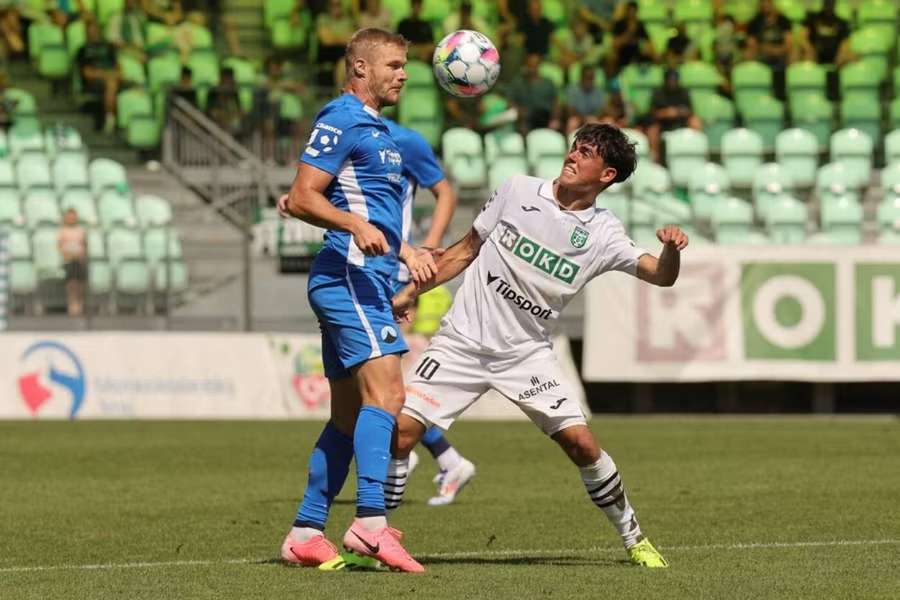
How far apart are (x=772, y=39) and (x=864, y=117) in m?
1.99

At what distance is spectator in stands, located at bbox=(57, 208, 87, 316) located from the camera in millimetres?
20297

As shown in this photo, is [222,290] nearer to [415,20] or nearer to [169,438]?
[169,438]

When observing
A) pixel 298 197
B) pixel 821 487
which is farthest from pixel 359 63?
pixel 821 487

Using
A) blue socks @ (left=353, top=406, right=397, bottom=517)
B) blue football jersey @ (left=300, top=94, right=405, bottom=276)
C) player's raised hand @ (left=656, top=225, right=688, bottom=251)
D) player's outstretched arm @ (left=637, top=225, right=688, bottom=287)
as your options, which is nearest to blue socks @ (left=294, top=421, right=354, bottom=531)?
blue socks @ (left=353, top=406, right=397, bottom=517)

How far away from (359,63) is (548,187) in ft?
3.49

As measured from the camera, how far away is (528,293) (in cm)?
841

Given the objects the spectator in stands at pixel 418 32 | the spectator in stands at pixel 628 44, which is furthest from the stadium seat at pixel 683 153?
the spectator in stands at pixel 418 32

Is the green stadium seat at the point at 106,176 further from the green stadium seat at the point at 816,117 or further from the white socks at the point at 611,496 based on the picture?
the white socks at the point at 611,496

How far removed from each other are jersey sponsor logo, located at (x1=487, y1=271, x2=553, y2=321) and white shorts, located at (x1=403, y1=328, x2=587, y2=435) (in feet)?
0.58

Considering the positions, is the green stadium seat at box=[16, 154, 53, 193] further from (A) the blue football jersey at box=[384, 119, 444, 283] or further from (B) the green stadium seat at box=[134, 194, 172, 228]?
(A) the blue football jersey at box=[384, 119, 444, 283]

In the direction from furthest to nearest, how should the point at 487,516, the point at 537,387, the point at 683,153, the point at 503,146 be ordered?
the point at 683,153 → the point at 503,146 → the point at 487,516 → the point at 537,387

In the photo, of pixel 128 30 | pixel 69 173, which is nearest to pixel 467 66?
pixel 69 173

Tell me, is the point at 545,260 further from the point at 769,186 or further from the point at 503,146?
the point at 503,146

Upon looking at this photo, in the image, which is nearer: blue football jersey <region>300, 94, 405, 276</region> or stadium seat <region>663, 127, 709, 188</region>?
blue football jersey <region>300, 94, 405, 276</region>
